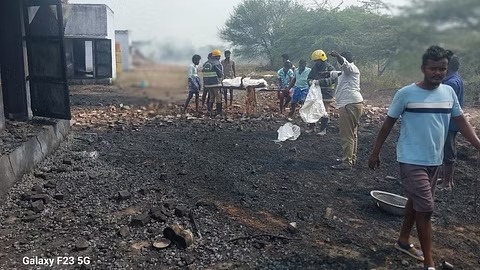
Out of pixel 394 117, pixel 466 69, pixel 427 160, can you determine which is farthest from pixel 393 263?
pixel 466 69

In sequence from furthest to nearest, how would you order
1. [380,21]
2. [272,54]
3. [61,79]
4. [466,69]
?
[272,54]
[380,21]
[466,69]
[61,79]

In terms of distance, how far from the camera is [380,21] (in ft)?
50.9

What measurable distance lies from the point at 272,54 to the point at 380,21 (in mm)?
10708

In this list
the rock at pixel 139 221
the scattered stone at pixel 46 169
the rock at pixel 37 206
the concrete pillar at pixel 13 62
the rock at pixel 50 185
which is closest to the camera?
the rock at pixel 139 221

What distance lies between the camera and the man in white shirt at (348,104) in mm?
6270

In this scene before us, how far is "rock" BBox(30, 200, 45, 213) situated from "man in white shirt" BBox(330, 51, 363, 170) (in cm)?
394

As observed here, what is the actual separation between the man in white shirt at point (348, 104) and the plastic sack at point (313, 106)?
156 centimetres

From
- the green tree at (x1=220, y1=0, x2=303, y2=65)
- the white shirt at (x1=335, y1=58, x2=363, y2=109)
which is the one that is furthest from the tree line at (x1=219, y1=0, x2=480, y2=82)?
the white shirt at (x1=335, y1=58, x2=363, y2=109)

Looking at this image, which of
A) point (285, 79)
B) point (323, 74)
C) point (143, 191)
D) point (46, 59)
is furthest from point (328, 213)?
point (285, 79)

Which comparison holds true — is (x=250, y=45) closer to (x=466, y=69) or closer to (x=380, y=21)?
(x=380, y=21)

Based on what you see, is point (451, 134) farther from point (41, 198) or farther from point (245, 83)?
point (245, 83)

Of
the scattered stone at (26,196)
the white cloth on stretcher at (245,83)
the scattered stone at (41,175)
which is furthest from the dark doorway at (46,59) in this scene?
the white cloth on stretcher at (245,83)

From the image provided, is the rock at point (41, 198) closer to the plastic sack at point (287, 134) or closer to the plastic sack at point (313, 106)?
the plastic sack at point (287, 134)

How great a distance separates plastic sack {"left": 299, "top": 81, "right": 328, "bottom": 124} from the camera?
26.3ft
